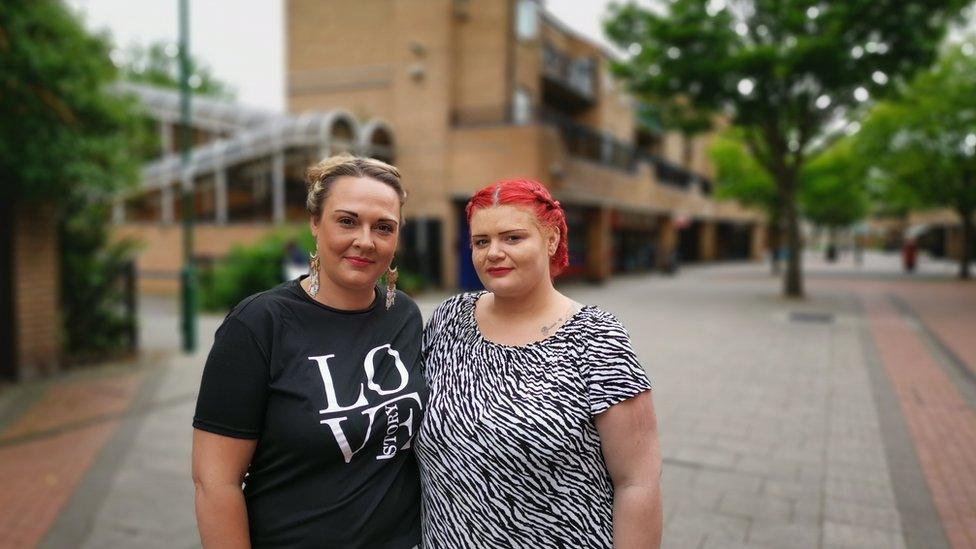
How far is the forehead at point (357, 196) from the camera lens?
1.86 m

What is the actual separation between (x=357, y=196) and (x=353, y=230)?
92 mm

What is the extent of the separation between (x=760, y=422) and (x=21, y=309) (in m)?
7.89

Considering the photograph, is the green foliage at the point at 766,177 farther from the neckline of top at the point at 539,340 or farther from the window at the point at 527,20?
the neckline of top at the point at 539,340

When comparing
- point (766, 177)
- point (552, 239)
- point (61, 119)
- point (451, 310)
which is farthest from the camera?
point (766, 177)

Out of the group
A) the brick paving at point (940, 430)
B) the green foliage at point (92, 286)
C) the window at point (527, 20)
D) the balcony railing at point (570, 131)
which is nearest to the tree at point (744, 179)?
the balcony railing at point (570, 131)

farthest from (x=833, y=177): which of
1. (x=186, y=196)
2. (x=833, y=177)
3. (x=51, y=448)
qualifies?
(x=51, y=448)

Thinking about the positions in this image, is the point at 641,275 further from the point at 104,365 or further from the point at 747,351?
the point at 104,365

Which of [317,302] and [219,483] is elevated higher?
[317,302]

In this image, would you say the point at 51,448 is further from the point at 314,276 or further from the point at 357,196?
the point at 357,196

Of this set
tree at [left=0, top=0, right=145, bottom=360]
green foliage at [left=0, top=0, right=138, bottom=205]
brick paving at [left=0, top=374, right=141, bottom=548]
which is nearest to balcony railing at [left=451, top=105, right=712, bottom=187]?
tree at [left=0, top=0, right=145, bottom=360]

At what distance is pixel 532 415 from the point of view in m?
1.71

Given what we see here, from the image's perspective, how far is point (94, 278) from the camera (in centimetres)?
905

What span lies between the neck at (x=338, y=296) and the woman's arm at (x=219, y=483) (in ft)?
1.38

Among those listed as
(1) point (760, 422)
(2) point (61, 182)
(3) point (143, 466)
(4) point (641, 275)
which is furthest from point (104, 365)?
(4) point (641, 275)
